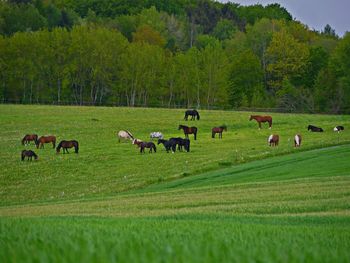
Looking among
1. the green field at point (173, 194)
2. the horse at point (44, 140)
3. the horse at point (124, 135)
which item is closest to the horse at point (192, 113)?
the green field at point (173, 194)

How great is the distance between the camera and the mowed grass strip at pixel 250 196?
16.5 metres

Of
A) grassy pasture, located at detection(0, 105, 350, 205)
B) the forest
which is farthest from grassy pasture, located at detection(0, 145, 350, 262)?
the forest

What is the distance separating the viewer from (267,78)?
122688 mm

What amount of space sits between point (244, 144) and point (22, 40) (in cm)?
6348

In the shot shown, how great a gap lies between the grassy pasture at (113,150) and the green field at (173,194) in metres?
0.10

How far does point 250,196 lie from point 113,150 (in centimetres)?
2571

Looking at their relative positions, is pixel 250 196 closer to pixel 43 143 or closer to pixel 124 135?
pixel 43 143

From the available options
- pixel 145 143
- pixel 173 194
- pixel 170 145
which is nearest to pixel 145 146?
pixel 145 143

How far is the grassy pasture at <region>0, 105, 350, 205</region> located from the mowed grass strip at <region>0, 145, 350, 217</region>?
12.1 feet

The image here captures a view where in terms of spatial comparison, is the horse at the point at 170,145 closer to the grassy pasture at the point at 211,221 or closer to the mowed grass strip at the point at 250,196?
the grassy pasture at the point at 211,221

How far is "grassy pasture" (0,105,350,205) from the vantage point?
31.7 m

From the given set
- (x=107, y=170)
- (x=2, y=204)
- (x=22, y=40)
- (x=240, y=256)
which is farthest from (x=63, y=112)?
(x=240, y=256)

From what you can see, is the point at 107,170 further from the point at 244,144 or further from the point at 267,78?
the point at 267,78

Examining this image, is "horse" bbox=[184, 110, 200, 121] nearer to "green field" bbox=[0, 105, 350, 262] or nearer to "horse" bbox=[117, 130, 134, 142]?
"green field" bbox=[0, 105, 350, 262]
